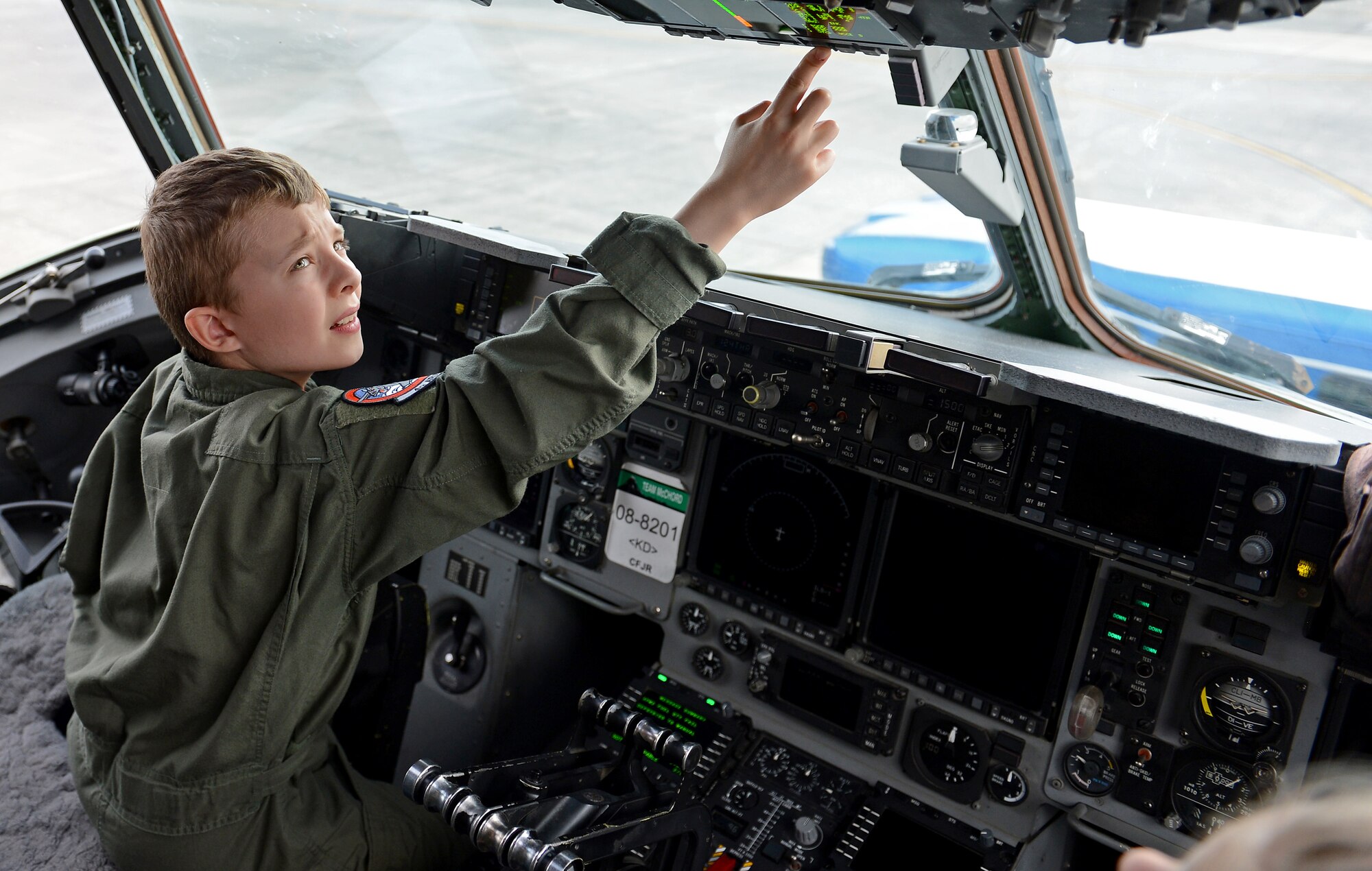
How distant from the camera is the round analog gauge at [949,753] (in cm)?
233

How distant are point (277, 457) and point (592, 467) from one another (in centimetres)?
150

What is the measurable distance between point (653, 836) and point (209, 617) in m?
0.94

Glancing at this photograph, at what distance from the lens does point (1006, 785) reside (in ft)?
7.50

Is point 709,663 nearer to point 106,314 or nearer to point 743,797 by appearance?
point 743,797

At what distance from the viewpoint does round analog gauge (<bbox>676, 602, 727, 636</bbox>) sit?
273 centimetres

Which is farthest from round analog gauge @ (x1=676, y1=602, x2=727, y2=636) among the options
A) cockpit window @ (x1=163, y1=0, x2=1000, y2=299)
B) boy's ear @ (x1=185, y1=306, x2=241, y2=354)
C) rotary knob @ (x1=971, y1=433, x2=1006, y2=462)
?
boy's ear @ (x1=185, y1=306, x2=241, y2=354)

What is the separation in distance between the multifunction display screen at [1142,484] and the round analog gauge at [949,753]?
0.63 meters

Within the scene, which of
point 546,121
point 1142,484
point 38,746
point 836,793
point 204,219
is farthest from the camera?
point 546,121

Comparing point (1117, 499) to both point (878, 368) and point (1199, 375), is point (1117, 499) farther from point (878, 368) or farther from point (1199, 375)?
point (1199, 375)

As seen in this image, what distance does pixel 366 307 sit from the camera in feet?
10.1

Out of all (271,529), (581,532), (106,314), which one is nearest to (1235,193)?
(581,532)

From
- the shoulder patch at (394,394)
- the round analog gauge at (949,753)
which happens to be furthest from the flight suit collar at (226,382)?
the round analog gauge at (949,753)

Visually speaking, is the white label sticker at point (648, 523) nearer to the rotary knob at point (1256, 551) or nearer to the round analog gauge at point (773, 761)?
the round analog gauge at point (773, 761)

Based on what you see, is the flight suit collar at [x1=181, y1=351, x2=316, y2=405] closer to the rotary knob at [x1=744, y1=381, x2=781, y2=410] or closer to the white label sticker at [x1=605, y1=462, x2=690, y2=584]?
the rotary knob at [x1=744, y1=381, x2=781, y2=410]
